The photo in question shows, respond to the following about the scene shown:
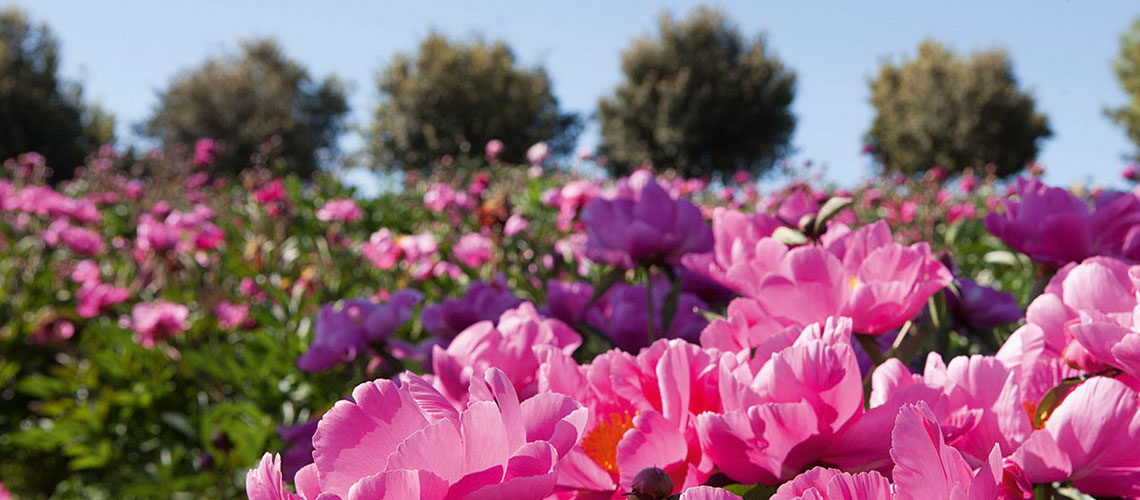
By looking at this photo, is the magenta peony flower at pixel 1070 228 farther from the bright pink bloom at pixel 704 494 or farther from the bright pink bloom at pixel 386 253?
the bright pink bloom at pixel 386 253

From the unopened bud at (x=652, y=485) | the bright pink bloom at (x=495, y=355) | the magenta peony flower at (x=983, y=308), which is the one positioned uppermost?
the magenta peony flower at (x=983, y=308)

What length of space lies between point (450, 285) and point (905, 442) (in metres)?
2.41

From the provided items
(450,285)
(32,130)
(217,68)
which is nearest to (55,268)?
(450,285)

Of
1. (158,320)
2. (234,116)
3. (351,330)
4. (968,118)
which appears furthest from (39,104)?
(968,118)

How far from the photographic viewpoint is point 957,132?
24422mm

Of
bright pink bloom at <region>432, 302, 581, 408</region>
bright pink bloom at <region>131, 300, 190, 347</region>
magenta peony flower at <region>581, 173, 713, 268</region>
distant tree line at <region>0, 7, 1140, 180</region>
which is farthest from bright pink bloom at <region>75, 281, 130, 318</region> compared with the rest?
distant tree line at <region>0, 7, 1140, 180</region>

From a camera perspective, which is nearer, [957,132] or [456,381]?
[456,381]

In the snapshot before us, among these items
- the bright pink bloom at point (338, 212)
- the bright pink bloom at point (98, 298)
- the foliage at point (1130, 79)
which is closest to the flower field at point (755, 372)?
the bright pink bloom at point (98, 298)

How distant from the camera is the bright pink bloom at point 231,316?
109 inches

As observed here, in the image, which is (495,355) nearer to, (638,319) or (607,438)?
(607,438)

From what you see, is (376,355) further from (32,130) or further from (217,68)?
(217,68)

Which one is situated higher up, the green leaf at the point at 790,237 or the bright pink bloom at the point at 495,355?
the green leaf at the point at 790,237

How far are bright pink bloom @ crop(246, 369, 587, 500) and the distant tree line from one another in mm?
20564

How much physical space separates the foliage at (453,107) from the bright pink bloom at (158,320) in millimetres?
18962
